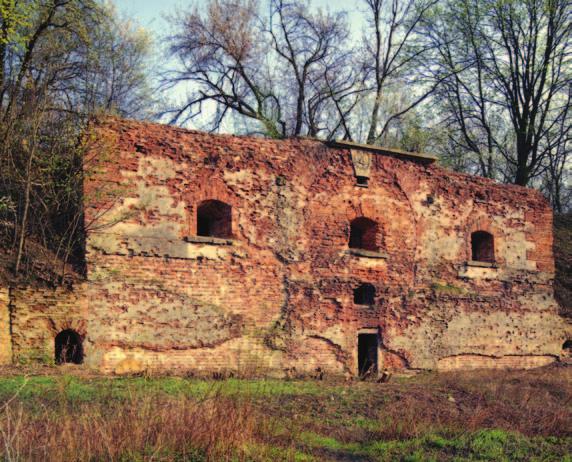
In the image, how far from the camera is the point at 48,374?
932cm

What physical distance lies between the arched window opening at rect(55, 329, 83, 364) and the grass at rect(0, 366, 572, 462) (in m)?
0.55

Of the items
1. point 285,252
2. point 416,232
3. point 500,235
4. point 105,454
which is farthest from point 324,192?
point 105,454

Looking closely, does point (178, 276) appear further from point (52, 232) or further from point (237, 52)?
point (237, 52)

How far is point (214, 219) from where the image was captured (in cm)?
1249

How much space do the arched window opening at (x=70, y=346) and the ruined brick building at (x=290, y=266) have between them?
4cm

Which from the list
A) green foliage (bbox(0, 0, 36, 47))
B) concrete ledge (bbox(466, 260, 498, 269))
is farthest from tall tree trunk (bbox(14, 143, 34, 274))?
concrete ledge (bbox(466, 260, 498, 269))

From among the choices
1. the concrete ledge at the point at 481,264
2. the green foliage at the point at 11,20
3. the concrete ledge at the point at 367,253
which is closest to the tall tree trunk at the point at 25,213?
the green foliage at the point at 11,20

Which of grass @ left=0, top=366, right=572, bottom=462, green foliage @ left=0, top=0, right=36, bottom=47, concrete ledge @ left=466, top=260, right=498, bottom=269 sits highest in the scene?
green foliage @ left=0, top=0, right=36, bottom=47

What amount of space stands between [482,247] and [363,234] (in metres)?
3.52

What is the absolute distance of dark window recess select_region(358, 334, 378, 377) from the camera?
1345 centimetres

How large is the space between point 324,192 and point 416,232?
100 inches

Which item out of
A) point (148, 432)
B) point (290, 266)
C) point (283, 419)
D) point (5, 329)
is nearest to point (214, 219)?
point (290, 266)

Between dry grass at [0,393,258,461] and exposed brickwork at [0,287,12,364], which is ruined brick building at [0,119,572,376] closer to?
exposed brickwork at [0,287,12,364]

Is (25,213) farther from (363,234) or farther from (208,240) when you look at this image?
(363,234)
